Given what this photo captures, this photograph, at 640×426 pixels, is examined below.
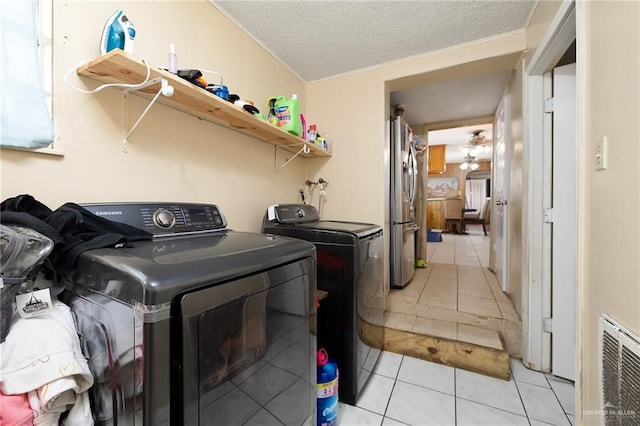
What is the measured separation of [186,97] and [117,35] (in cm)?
32

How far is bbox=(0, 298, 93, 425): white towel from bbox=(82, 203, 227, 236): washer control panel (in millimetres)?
426

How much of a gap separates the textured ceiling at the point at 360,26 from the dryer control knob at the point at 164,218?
1.36 metres

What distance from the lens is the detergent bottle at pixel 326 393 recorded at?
51.6 inches

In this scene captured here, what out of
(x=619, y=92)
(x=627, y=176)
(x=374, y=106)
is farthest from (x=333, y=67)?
(x=627, y=176)

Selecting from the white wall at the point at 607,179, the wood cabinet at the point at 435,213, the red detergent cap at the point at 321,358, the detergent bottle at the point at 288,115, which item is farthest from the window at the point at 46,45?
the wood cabinet at the point at 435,213

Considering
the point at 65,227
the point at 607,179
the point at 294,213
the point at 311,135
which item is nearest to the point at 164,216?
the point at 65,227

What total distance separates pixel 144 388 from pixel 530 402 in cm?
199

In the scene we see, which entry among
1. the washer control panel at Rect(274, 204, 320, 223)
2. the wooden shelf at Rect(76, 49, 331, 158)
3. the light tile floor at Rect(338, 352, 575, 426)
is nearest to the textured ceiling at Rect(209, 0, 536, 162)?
the wooden shelf at Rect(76, 49, 331, 158)

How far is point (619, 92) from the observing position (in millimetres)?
867

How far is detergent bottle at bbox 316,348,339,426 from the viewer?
4.30 ft

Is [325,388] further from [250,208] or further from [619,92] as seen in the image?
[619,92]

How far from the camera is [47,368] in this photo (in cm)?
58

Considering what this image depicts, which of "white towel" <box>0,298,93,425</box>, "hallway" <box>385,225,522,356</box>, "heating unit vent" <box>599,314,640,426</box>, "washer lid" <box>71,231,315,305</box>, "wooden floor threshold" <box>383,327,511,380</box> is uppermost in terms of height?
"washer lid" <box>71,231,315,305</box>

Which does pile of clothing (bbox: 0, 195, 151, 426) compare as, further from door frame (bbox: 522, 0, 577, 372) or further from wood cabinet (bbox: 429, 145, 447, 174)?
wood cabinet (bbox: 429, 145, 447, 174)
